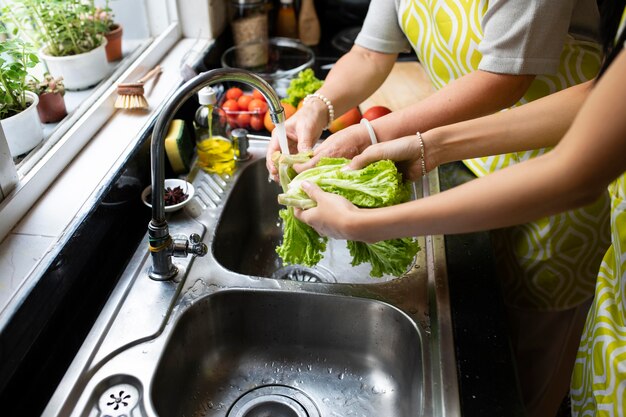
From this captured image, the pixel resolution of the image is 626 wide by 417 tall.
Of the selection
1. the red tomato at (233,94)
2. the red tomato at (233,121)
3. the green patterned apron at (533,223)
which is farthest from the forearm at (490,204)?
the red tomato at (233,94)

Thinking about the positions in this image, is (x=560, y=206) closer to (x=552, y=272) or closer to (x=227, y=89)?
(x=552, y=272)

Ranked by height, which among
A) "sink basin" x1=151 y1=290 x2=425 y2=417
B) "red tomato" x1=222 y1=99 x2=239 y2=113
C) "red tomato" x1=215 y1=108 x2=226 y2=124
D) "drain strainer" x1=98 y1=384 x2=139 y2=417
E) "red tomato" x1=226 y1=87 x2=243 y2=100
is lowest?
"sink basin" x1=151 y1=290 x2=425 y2=417

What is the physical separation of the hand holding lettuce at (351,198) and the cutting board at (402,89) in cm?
74

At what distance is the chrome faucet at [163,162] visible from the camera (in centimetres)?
103

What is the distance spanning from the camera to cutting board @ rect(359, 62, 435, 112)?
190 centimetres

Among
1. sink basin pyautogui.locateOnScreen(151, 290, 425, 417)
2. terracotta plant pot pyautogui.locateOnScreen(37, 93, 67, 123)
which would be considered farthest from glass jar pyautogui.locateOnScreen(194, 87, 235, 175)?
sink basin pyautogui.locateOnScreen(151, 290, 425, 417)

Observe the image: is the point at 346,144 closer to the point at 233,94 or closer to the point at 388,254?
the point at 388,254

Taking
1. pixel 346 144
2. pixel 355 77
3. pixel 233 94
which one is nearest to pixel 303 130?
pixel 346 144

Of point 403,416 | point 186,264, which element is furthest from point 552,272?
point 186,264

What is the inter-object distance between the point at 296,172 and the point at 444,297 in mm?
421

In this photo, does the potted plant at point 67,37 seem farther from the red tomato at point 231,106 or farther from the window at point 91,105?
the red tomato at point 231,106

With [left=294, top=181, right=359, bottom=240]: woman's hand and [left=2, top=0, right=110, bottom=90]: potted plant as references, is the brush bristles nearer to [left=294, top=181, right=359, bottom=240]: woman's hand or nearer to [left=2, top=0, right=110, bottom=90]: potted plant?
[left=2, top=0, right=110, bottom=90]: potted plant

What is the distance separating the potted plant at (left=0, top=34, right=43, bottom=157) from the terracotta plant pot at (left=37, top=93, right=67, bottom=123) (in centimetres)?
9

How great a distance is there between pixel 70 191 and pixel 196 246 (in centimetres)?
30
